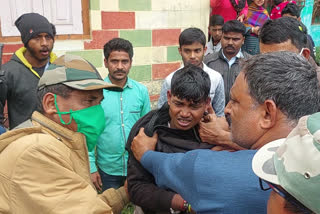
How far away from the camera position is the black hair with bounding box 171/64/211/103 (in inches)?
76.9

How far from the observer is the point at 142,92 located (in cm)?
302

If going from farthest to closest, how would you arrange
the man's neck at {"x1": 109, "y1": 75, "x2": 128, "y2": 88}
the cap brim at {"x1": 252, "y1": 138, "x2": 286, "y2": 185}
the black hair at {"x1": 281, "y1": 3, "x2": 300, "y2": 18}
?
the black hair at {"x1": 281, "y1": 3, "x2": 300, "y2": 18} < the man's neck at {"x1": 109, "y1": 75, "x2": 128, "y2": 88} < the cap brim at {"x1": 252, "y1": 138, "x2": 286, "y2": 185}

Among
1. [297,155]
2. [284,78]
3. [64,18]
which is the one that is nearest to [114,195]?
[284,78]

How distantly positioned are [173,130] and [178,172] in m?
0.51

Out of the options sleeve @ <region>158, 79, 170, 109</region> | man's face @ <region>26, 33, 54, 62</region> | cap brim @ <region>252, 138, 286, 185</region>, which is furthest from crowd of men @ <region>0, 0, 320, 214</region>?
man's face @ <region>26, 33, 54, 62</region>

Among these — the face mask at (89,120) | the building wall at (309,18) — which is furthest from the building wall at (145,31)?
the building wall at (309,18)

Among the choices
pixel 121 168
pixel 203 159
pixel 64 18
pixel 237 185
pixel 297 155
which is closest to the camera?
pixel 297 155

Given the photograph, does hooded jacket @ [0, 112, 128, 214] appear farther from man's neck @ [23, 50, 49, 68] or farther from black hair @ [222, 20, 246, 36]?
black hair @ [222, 20, 246, 36]

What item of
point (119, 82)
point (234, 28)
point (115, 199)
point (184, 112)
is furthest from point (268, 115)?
point (234, 28)

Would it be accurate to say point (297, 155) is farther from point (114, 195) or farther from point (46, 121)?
point (114, 195)

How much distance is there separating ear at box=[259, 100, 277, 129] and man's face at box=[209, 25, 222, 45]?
420 centimetres

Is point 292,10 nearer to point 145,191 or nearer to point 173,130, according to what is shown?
point 173,130

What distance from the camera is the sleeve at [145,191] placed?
1662mm

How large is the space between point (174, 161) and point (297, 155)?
2.31 feet
